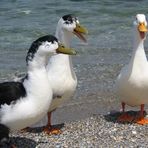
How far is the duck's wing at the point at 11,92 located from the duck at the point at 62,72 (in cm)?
83

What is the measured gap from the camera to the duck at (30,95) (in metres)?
5.91

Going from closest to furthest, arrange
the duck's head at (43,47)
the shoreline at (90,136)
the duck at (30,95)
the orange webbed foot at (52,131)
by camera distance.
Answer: the duck at (30,95)
the duck's head at (43,47)
the shoreline at (90,136)
the orange webbed foot at (52,131)

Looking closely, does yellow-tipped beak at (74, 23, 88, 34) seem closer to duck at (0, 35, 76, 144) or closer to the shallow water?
duck at (0, 35, 76, 144)

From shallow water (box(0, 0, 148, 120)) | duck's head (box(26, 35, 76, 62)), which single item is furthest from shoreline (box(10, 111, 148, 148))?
duck's head (box(26, 35, 76, 62))

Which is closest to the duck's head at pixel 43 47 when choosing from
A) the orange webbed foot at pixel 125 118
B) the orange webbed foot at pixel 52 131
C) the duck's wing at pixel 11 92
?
the duck's wing at pixel 11 92

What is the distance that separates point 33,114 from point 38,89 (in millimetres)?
293

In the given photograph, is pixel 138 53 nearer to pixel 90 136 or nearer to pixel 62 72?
pixel 62 72

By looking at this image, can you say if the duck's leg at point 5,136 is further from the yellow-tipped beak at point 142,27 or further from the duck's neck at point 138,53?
the yellow-tipped beak at point 142,27

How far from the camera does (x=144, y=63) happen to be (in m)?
7.27

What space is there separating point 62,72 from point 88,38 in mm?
6313

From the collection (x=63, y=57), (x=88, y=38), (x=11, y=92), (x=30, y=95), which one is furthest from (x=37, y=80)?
(x=88, y=38)

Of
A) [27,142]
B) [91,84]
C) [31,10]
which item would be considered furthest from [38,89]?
[31,10]

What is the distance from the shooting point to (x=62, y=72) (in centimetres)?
698

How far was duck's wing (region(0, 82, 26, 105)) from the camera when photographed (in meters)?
5.96
